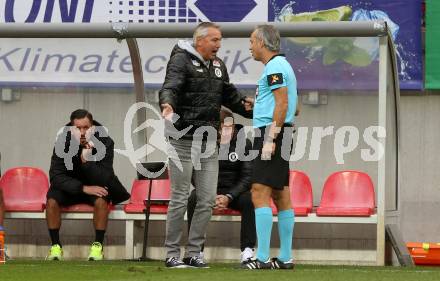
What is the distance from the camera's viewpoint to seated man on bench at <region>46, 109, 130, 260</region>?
12133mm

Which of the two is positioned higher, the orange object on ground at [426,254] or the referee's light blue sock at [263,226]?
the referee's light blue sock at [263,226]

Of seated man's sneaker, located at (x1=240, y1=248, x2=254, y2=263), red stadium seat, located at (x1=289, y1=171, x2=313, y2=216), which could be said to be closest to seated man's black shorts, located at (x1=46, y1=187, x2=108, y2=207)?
seated man's sneaker, located at (x1=240, y1=248, x2=254, y2=263)

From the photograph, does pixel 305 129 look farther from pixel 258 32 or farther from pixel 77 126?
pixel 258 32

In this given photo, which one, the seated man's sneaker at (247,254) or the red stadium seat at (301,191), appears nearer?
the seated man's sneaker at (247,254)

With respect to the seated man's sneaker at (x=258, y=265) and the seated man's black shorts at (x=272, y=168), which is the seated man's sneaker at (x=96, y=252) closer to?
the seated man's sneaker at (x=258, y=265)

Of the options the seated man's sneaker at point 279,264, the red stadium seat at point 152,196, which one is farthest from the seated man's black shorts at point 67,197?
the seated man's sneaker at point 279,264

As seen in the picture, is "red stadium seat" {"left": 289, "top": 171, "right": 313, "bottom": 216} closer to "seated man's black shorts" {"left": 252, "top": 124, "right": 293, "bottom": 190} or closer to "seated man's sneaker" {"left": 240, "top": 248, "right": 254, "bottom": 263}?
"seated man's sneaker" {"left": 240, "top": 248, "right": 254, "bottom": 263}

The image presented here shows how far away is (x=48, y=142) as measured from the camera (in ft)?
43.8

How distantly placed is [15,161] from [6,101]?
63cm

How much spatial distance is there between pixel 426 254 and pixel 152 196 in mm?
2764

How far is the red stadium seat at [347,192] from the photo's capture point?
12275mm

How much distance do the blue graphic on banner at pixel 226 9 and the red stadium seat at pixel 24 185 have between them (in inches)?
109

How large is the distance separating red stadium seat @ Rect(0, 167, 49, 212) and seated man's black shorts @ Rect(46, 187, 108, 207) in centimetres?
59

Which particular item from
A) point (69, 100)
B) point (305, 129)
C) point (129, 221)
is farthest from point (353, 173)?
point (69, 100)
